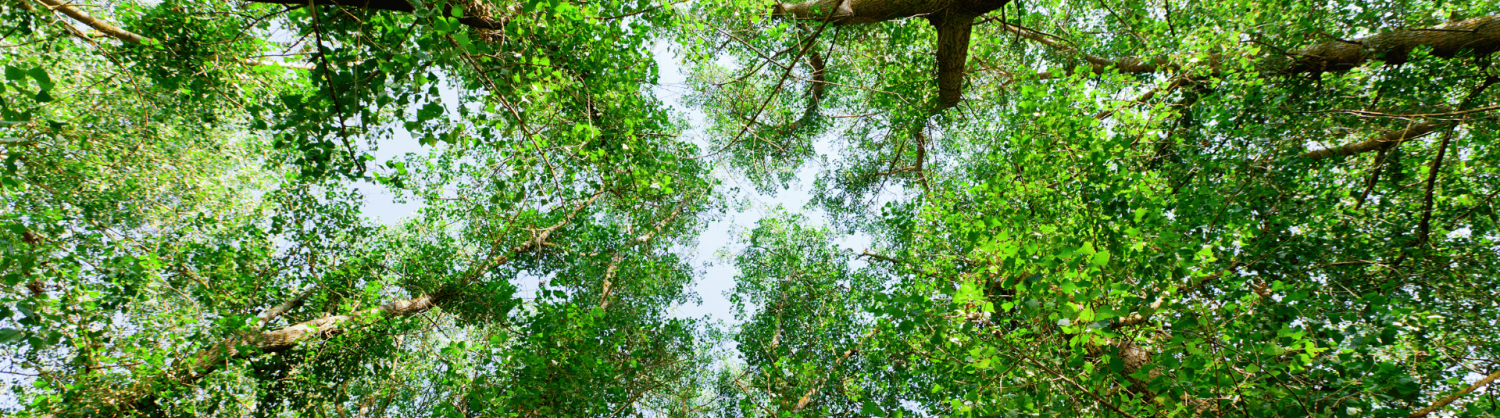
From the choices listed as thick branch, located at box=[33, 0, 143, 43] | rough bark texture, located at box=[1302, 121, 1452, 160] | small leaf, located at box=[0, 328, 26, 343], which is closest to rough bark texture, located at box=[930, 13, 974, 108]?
rough bark texture, located at box=[1302, 121, 1452, 160]

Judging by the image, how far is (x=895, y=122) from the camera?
7797mm

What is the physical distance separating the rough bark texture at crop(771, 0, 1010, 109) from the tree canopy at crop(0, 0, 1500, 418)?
4 centimetres

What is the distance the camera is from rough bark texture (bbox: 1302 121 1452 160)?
4.74 metres

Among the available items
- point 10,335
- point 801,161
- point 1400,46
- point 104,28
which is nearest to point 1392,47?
point 1400,46

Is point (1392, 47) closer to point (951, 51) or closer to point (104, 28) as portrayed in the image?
point (951, 51)

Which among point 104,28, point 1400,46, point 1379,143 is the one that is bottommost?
point 1379,143

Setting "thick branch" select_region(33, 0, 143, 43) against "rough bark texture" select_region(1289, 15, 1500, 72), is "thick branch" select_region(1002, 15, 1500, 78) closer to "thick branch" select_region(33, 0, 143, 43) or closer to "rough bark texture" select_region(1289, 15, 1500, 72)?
"rough bark texture" select_region(1289, 15, 1500, 72)

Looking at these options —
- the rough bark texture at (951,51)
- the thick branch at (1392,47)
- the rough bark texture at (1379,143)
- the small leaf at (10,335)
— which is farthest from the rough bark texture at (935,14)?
the small leaf at (10,335)

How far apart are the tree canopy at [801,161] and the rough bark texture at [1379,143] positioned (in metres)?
0.04

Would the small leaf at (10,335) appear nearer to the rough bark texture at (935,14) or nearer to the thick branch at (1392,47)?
the rough bark texture at (935,14)

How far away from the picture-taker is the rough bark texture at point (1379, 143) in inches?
187

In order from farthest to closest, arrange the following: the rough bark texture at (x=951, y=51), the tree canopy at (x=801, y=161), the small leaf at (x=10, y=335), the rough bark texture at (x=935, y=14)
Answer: the rough bark texture at (x=951, y=51) → the rough bark texture at (x=935, y=14) → the tree canopy at (x=801, y=161) → the small leaf at (x=10, y=335)

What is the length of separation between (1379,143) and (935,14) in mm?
4182

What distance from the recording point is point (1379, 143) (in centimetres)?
507
